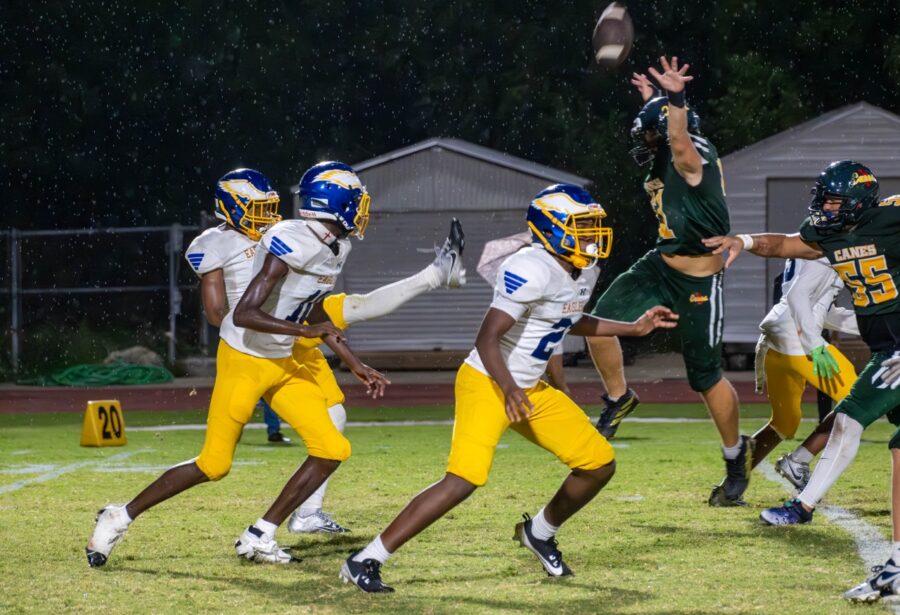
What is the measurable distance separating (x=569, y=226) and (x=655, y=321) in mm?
636

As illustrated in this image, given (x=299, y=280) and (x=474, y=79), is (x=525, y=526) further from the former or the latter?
(x=474, y=79)

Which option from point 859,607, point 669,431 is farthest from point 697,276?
point 669,431

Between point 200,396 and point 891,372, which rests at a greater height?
point 891,372

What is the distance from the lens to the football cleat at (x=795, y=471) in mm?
8477

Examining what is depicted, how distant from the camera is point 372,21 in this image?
38.7 metres

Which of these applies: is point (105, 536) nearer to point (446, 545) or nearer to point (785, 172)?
point (446, 545)

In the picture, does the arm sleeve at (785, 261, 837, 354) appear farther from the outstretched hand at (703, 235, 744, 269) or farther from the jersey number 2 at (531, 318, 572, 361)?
the jersey number 2 at (531, 318, 572, 361)

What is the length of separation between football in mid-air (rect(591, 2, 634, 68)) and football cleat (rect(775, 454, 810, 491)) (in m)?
7.24

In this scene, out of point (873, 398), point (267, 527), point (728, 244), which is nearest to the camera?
point (873, 398)

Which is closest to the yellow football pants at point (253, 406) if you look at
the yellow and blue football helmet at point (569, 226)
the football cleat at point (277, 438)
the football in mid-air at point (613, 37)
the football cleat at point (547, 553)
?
the football cleat at point (547, 553)

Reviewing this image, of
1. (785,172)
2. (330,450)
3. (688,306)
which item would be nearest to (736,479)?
(688,306)

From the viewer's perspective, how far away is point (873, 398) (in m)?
6.52

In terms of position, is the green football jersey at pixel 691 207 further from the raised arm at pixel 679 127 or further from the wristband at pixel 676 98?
the wristband at pixel 676 98

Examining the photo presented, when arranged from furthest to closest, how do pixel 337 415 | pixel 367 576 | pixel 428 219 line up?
pixel 428 219
pixel 337 415
pixel 367 576
